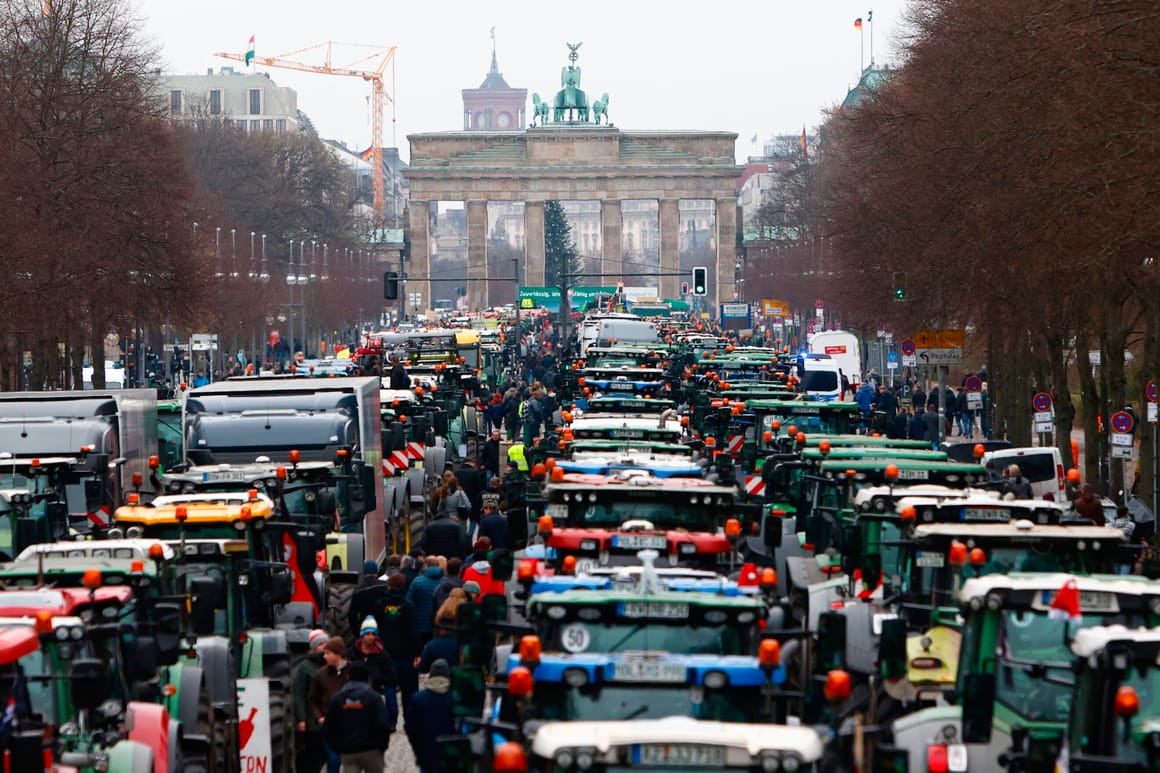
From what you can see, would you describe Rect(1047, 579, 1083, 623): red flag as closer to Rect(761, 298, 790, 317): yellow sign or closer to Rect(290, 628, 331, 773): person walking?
Rect(290, 628, 331, 773): person walking

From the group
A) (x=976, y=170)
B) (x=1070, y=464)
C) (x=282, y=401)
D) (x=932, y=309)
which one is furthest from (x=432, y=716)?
(x=932, y=309)

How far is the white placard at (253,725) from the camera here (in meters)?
14.0

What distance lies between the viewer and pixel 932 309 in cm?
4988

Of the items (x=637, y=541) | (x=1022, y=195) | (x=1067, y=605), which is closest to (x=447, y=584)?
(x=637, y=541)

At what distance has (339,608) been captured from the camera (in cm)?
1952

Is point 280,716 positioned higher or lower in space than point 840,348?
lower

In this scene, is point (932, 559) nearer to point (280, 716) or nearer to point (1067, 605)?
point (1067, 605)

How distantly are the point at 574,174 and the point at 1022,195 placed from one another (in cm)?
13449

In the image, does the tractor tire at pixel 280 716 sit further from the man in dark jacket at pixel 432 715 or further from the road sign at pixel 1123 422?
the road sign at pixel 1123 422

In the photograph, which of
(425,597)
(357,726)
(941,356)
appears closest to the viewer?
(357,726)

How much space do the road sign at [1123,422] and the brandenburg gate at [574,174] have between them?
5168 inches

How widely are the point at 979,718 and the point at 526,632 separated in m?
2.17

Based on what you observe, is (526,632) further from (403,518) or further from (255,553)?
(403,518)

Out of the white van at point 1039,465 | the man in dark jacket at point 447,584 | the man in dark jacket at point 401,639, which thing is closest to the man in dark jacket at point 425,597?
the man in dark jacket at point 447,584
